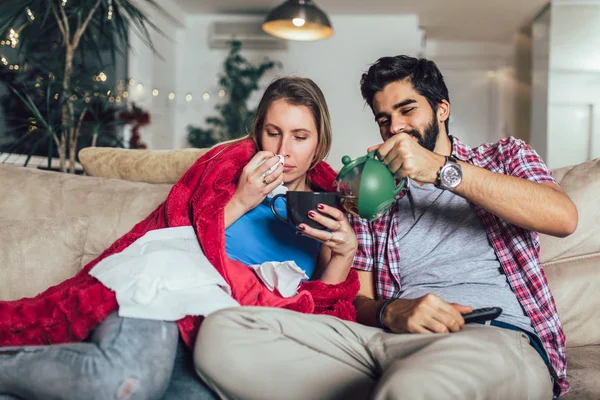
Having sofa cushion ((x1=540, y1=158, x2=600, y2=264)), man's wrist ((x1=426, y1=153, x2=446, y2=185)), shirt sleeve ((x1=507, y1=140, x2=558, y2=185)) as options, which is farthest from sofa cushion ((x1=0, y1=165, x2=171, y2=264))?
sofa cushion ((x1=540, y1=158, x2=600, y2=264))

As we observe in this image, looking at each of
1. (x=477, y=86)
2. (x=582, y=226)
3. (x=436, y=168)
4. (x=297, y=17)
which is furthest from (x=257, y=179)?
(x=477, y=86)

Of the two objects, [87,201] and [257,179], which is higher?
[257,179]

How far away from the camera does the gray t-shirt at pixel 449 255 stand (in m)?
1.35

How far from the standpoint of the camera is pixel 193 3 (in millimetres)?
6211

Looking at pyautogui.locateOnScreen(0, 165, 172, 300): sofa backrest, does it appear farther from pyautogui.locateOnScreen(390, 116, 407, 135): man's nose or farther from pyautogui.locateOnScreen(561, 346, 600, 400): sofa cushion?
pyautogui.locateOnScreen(561, 346, 600, 400): sofa cushion

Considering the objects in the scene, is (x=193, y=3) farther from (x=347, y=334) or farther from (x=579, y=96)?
(x=347, y=334)

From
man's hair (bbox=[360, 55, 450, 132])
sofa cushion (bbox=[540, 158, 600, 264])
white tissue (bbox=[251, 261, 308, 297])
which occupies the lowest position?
white tissue (bbox=[251, 261, 308, 297])

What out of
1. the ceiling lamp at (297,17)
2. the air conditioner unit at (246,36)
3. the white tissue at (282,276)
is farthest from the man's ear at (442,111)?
the air conditioner unit at (246,36)

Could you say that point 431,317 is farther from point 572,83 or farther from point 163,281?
point 572,83

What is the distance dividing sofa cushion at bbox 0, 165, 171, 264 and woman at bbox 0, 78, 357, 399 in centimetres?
38

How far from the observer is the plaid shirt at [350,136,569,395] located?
1359mm

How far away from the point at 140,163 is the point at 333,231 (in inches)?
42.1

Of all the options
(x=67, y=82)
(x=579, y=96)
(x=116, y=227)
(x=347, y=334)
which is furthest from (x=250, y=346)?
(x=579, y=96)

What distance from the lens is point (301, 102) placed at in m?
1.55
